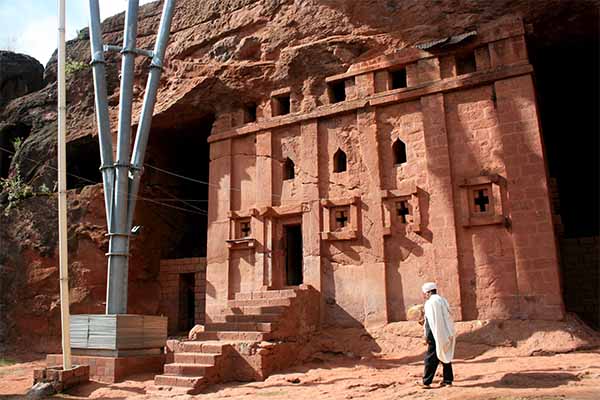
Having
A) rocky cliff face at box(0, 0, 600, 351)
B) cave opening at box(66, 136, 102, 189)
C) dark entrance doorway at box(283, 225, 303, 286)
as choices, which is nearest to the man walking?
dark entrance doorway at box(283, 225, 303, 286)

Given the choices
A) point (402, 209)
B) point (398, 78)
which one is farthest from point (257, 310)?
point (398, 78)

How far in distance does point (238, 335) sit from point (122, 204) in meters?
3.51

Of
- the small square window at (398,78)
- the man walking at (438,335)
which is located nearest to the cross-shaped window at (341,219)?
the small square window at (398,78)

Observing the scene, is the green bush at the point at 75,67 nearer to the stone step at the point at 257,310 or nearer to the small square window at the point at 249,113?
the small square window at the point at 249,113

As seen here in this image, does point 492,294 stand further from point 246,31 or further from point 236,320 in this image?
point 246,31

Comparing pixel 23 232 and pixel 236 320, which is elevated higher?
pixel 23 232

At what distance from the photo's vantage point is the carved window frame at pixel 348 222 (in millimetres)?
12219

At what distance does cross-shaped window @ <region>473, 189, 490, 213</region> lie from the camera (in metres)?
11.3

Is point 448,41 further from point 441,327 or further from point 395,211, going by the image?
point 441,327

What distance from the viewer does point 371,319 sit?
11680 mm

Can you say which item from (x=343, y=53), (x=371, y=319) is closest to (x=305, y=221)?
(x=371, y=319)

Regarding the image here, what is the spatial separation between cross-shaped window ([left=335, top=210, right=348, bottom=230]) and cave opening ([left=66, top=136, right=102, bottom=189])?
27.0 ft

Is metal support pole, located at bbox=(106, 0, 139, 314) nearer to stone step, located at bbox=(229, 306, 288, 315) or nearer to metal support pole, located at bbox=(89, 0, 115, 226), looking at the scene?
metal support pole, located at bbox=(89, 0, 115, 226)

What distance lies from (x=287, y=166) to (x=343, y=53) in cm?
295
